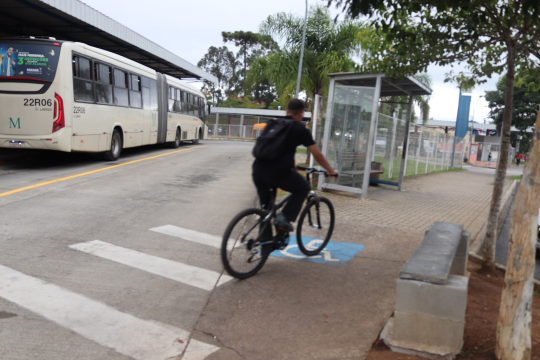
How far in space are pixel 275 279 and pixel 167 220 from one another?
2.93 metres

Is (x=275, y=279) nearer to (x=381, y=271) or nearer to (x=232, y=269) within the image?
(x=232, y=269)

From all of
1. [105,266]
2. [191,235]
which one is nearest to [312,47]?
[191,235]

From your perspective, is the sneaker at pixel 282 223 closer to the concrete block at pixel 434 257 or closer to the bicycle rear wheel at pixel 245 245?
the bicycle rear wheel at pixel 245 245

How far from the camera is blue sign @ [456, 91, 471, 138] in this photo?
28.4m

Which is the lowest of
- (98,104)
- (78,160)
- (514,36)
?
(78,160)

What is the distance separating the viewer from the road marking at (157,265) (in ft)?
16.2

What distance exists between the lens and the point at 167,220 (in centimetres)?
756

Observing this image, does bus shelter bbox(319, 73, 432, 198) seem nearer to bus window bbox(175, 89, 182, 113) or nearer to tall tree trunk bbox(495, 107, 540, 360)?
tall tree trunk bbox(495, 107, 540, 360)

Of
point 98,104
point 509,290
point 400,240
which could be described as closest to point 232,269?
point 509,290

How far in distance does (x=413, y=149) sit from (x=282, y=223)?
53.1 ft

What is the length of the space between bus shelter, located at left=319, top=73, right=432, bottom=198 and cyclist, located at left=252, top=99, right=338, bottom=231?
613cm

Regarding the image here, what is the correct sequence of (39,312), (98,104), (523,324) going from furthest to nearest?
1. (98,104)
2. (39,312)
3. (523,324)

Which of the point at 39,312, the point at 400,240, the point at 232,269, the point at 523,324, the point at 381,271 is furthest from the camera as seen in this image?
the point at 400,240

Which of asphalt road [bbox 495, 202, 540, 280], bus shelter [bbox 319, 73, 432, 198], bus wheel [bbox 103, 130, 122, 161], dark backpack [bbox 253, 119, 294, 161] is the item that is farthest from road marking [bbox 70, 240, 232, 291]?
bus wheel [bbox 103, 130, 122, 161]
